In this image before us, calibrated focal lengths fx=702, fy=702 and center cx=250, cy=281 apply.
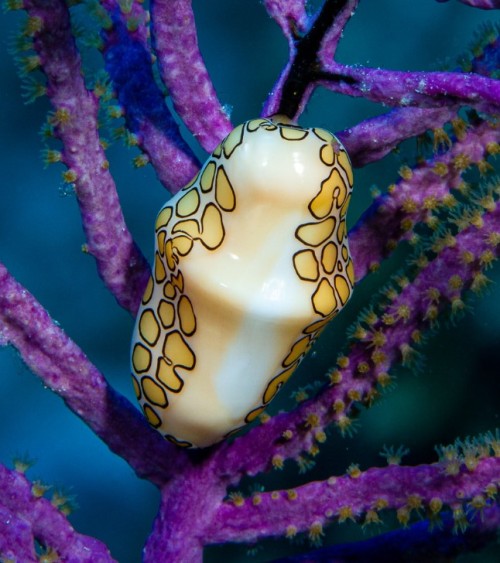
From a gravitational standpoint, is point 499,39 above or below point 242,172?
above

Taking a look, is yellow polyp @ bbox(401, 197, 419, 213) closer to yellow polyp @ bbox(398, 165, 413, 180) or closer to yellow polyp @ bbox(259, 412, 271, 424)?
yellow polyp @ bbox(398, 165, 413, 180)

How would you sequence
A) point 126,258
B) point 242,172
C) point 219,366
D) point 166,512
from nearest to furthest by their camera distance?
point 242,172 → point 219,366 → point 126,258 → point 166,512

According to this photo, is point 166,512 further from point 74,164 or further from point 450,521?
point 74,164

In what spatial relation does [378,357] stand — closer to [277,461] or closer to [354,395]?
[354,395]

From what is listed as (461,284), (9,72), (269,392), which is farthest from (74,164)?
(9,72)

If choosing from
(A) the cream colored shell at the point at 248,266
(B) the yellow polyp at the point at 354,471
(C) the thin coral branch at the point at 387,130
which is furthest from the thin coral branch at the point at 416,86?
(B) the yellow polyp at the point at 354,471

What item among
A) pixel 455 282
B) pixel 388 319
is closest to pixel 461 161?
pixel 455 282

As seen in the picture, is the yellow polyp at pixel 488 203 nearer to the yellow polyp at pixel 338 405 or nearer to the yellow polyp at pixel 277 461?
the yellow polyp at pixel 338 405
